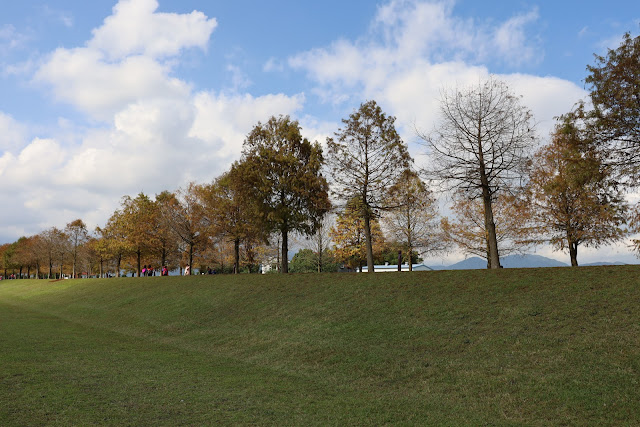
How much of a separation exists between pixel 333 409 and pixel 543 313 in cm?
756

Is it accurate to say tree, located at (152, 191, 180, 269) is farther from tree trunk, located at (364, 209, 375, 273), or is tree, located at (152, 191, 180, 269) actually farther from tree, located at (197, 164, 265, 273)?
tree trunk, located at (364, 209, 375, 273)

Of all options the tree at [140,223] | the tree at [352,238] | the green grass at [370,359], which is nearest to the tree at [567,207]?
the green grass at [370,359]

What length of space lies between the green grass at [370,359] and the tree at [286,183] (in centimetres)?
1134

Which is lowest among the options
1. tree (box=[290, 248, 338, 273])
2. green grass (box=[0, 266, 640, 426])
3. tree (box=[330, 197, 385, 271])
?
green grass (box=[0, 266, 640, 426])

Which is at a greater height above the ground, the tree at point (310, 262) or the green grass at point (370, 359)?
the tree at point (310, 262)

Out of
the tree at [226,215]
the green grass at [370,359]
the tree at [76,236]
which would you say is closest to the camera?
the green grass at [370,359]

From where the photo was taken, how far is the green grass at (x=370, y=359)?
789cm

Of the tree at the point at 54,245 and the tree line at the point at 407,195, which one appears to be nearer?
the tree line at the point at 407,195

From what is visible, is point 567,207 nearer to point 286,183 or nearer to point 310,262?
point 286,183

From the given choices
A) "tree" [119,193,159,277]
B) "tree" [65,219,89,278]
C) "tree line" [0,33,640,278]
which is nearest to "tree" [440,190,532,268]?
"tree line" [0,33,640,278]

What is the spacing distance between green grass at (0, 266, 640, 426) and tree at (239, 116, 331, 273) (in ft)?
37.2

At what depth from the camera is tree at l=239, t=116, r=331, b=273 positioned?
104ft

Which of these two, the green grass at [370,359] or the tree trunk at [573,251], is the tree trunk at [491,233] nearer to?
the green grass at [370,359]

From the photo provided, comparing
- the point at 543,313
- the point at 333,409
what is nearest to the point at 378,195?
the point at 543,313
